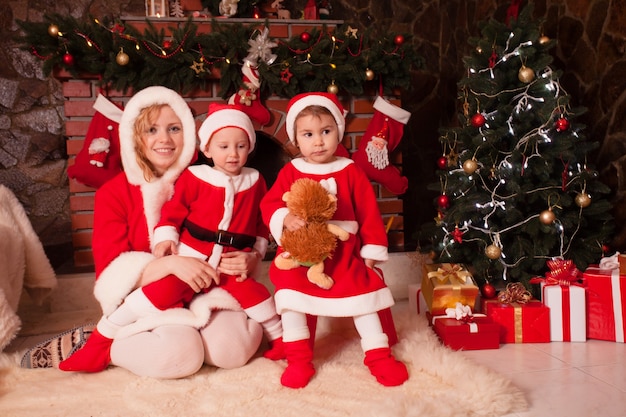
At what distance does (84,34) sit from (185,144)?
1.00 m

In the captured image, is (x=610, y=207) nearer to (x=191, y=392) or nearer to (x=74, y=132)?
(x=191, y=392)

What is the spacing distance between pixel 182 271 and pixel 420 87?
2.92 m

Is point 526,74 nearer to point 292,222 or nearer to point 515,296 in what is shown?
point 515,296

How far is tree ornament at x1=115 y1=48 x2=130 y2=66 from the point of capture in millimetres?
2441

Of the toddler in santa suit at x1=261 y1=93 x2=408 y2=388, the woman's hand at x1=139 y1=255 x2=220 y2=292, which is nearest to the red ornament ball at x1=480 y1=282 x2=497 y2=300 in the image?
the toddler in santa suit at x1=261 y1=93 x2=408 y2=388

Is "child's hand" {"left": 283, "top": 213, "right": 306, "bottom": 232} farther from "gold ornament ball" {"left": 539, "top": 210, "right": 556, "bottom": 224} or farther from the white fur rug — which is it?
"gold ornament ball" {"left": 539, "top": 210, "right": 556, "bottom": 224}

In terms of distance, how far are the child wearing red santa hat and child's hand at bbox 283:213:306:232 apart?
25 centimetres

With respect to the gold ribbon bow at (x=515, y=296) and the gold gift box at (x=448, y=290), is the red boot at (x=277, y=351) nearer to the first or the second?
the gold gift box at (x=448, y=290)

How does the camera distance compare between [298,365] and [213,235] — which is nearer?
[298,365]

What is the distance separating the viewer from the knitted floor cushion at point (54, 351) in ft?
6.03

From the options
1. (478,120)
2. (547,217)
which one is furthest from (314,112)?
(547,217)

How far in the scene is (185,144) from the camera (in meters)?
1.92

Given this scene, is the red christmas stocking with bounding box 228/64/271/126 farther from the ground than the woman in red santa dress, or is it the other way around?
the red christmas stocking with bounding box 228/64/271/126

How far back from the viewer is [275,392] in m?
1.59
